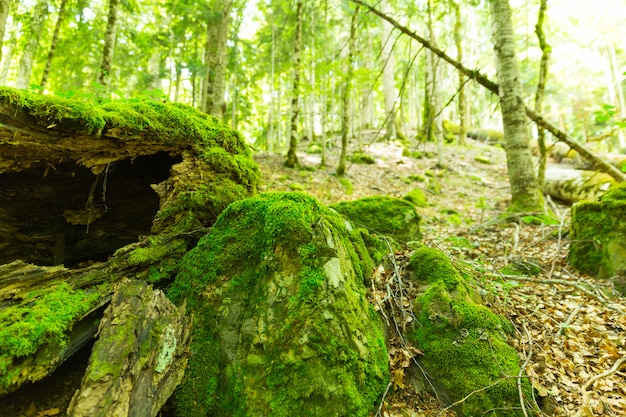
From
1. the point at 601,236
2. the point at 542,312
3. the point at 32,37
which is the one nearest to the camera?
the point at 542,312

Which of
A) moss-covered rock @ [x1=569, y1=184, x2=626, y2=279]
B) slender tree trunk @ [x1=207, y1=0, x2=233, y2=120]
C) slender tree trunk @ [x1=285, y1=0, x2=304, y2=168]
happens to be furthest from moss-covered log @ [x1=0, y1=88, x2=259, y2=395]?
slender tree trunk @ [x1=285, y1=0, x2=304, y2=168]

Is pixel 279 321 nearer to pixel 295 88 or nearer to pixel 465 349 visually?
pixel 465 349

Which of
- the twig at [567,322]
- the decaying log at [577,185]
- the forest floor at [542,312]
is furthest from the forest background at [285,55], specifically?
the twig at [567,322]

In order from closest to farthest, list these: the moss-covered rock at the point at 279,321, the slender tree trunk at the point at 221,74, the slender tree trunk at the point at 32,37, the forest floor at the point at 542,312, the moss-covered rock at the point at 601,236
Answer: the moss-covered rock at the point at 279,321
the forest floor at the point at 542,312
the moss-covered rock at the point at 601,236
the slender tree trunk at the point at 221,74
the slender tree trunk at the point at 32,37

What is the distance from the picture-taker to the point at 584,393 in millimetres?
2719

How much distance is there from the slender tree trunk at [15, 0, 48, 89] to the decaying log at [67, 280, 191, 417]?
11.6m

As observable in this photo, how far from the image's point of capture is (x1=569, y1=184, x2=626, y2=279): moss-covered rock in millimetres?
4337

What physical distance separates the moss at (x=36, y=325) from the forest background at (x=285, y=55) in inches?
97.9

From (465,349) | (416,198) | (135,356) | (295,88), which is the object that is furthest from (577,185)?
(135,356)

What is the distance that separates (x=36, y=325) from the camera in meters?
2.27

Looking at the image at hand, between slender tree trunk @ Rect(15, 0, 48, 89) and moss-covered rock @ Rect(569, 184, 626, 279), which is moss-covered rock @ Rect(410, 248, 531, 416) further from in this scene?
slender tree trunk @ Rect(15, 0, 48, 89)

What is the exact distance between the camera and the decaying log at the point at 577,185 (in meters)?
8.44

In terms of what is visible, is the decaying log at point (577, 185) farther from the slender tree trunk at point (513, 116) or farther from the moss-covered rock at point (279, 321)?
the moss-covered rock at point (279, 321)

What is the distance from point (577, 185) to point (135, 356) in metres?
11.2
